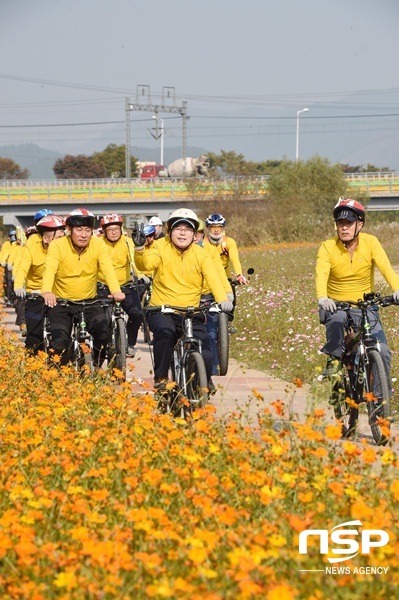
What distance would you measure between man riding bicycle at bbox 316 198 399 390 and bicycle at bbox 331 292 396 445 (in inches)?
3.3

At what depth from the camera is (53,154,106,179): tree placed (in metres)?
150

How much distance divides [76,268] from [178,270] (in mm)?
1735

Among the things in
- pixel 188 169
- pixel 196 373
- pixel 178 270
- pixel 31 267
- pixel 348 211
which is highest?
pixel 188 169

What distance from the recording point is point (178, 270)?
928 cm

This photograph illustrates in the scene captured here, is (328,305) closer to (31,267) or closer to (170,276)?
(170,276)

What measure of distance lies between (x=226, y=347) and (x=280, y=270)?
1943cm

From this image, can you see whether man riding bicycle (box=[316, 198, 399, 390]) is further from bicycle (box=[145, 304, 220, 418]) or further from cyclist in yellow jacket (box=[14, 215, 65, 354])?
cyclist in yellow jacket (box=[14, 215, 65, 354])

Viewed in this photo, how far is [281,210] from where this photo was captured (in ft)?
202

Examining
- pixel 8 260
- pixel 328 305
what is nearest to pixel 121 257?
pixel 328 305

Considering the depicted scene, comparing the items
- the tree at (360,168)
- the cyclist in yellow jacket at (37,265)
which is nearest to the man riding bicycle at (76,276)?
the cyclist in yellow jacket at (37,265)

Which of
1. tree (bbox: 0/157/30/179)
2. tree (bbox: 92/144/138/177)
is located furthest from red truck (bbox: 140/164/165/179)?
tree (bbox: 0/157/30/179)

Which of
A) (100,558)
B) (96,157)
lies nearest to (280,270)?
(100,558)

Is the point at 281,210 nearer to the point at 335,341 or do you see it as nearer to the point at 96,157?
the point at 335,341

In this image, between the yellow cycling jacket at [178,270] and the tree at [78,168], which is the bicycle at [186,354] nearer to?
the yellow cycling jacket at [178,270]
